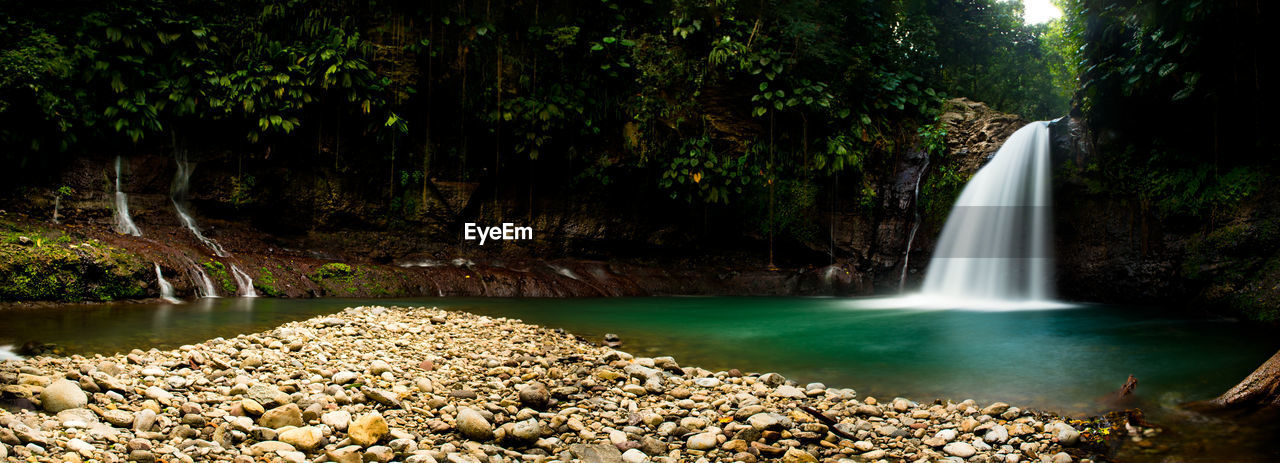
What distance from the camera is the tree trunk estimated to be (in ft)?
12.0

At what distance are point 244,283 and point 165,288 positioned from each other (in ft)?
3.64

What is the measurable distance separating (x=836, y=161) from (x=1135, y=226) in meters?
4.62

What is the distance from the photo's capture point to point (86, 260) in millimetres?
7883

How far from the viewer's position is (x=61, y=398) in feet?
9.52

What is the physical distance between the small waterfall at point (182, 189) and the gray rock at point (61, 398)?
8.95m

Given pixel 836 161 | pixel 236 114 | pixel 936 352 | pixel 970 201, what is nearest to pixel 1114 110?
pixel 970 201

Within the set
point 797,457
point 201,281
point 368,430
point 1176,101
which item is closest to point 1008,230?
point 1176,101

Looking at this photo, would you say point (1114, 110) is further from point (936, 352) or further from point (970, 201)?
point (936, 352)

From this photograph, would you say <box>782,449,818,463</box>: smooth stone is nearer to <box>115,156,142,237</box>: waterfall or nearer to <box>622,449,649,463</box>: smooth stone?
<box>622,449,649,463</box>: smooth stone

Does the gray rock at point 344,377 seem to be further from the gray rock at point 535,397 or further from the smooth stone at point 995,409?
the smooth stone at point 995,409

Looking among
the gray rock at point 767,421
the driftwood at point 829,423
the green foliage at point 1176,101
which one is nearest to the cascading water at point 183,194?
the gray rock at point 767,421

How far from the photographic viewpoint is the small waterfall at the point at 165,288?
8375mm

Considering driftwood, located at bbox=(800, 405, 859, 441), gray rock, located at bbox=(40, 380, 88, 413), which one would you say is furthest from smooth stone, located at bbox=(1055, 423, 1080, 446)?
gray rock, located at bbox=(40, 380, 88, 413)

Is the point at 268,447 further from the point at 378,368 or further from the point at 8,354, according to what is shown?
the point at 8,354
